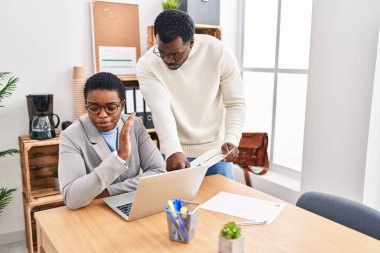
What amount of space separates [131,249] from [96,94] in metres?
0.65

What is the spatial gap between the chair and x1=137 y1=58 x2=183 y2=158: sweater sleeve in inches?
22.9

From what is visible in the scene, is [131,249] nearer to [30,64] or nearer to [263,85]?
[30,64]

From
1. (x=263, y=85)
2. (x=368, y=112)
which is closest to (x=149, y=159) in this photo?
(x=368, y=112)

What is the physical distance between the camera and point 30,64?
256 centimetres

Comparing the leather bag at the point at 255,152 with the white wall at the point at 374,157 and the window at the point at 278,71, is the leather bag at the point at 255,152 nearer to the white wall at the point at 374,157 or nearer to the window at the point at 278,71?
the window at the point at 278,71

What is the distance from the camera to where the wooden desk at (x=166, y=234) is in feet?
3.47

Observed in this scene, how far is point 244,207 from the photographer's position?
4.39ft

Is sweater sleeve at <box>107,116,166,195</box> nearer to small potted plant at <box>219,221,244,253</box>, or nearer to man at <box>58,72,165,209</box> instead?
man at <box>58,72,165,209</box>

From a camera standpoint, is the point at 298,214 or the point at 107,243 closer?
the point at 107,243

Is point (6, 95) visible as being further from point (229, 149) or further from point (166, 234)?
point (166, 234)

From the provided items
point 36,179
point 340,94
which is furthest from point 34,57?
point 340,94

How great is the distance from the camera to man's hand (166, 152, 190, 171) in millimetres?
1444

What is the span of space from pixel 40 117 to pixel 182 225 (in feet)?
5.59

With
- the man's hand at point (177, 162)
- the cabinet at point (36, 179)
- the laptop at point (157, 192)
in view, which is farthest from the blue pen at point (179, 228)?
the cabinet at point (36, 179)
